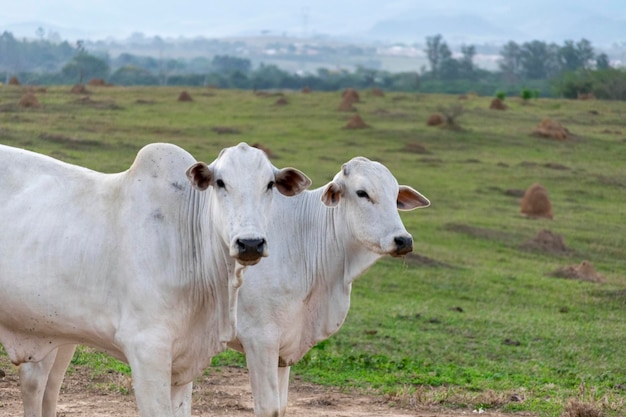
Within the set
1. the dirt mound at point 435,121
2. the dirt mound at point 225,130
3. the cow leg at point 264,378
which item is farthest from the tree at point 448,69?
the cow leg at point 264,378

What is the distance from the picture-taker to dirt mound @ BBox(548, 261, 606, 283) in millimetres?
15438

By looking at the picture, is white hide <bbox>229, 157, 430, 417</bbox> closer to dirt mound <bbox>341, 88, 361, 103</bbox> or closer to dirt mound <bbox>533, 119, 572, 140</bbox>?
dirt mound <bbox>533, 119, 572, 140</bbox>

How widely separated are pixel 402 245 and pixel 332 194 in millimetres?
585

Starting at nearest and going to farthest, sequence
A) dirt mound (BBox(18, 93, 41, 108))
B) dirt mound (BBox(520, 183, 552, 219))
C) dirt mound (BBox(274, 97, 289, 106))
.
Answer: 1. dirt mound (BBox(520, 183, 552, 219))
2. dirt mound (BBox(18, 93, 41, 108))
3. dirt mound (BBox(274, 97, 289, 106))

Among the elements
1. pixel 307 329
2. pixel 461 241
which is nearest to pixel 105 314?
pixel 307 329

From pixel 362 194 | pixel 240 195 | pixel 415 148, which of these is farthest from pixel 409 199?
pixel 415 148

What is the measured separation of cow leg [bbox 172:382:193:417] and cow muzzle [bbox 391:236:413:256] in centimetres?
141

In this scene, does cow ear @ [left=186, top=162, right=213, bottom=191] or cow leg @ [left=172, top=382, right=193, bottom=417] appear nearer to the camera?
cow ear @ [left=186, top=162, right=213, bottom=191]

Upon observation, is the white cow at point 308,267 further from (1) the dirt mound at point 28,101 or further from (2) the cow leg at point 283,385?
(1) the dirt mound at point 28,101

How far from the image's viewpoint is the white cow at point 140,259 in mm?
5270

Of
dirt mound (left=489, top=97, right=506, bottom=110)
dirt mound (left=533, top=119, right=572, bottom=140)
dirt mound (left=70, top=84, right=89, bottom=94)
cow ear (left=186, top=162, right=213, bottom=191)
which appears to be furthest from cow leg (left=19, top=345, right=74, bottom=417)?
dirt mound (left=489, top=97, right=506, bottom=110)

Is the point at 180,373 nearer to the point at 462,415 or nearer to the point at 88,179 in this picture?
the point at 88,179

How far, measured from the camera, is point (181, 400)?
19.2 ft

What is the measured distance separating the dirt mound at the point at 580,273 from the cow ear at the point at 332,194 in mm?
9250
